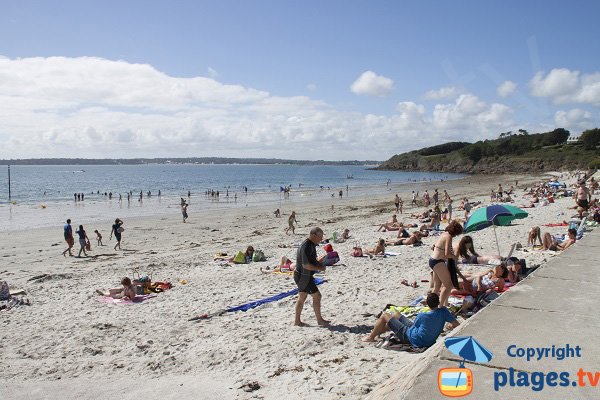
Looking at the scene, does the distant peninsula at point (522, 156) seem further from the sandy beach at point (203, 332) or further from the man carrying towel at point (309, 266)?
the man carrying towel at point (309, 266)

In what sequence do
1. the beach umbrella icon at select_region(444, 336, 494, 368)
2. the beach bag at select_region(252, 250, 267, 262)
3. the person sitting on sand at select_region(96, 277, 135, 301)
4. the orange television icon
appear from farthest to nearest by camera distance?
the beach bag at select_region(252, 250, 267, 262) < the person sitting on sand at select_region(96, 277, 135, 301) < the beach umbrella icon at select_region(444, 336, 494, 368) < the orange television icon

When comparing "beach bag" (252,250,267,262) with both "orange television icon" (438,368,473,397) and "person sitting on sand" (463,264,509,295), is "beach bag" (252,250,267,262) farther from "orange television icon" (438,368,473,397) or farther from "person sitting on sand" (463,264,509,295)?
"orange television icon" (438,368,473,397)

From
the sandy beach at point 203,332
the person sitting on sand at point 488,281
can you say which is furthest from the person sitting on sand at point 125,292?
the person sitting on sand at point 488,281

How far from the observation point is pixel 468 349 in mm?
3848

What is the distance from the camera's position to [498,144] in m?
130

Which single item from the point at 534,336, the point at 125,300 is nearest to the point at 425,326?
the point at 534,336

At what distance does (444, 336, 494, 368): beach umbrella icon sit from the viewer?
3760 millimetres

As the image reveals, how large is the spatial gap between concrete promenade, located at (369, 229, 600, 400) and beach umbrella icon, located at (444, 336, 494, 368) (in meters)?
0.06

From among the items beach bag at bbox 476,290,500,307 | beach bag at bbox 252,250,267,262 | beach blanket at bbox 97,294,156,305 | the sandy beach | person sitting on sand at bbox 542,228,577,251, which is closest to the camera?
the sandy beach

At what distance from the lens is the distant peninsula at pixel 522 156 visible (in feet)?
338

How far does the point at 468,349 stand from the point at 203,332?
16.5 feet

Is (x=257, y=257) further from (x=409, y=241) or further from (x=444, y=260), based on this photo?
(x=444, y=260)

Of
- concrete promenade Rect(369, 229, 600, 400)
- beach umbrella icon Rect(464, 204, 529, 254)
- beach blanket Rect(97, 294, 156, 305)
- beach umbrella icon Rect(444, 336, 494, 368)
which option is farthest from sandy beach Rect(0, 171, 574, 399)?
beach umbrella icon Rect(464, 204, 529, 254)

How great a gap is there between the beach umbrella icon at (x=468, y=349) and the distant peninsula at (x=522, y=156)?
96.8 m
